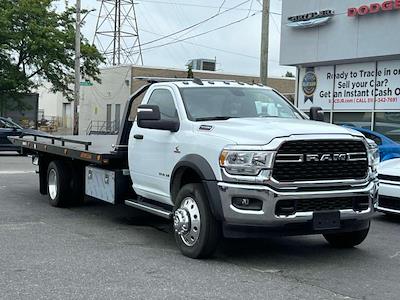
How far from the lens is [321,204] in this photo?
21.2 ft

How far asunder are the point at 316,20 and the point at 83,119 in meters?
30.7

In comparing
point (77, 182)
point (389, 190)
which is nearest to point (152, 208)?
point (77, 182)

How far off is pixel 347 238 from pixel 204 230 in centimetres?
204

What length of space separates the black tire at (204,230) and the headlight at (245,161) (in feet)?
1.70

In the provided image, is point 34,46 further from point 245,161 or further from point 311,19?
point 245,161

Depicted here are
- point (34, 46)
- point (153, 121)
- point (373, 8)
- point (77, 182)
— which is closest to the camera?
point (153, 121)

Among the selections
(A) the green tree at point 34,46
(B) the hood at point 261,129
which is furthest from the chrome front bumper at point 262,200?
(A) the green tree at point 34,46

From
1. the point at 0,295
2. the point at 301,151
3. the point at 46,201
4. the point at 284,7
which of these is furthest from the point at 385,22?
the point at 0,295

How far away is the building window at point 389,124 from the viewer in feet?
60.0

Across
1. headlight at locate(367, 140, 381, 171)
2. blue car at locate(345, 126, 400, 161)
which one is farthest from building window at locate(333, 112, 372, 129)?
headlight at locate(367, 140, 381, 171)

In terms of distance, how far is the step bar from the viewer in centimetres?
739

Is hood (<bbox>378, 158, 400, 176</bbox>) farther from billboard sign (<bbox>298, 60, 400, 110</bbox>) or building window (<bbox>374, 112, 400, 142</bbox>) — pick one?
billboard sign (<bbox>298, 60, 400, 110</bbox>)

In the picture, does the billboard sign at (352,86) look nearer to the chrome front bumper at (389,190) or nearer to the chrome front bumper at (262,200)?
the chrome front bumper at (389,190)

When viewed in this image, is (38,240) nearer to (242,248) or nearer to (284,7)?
(242,248)
